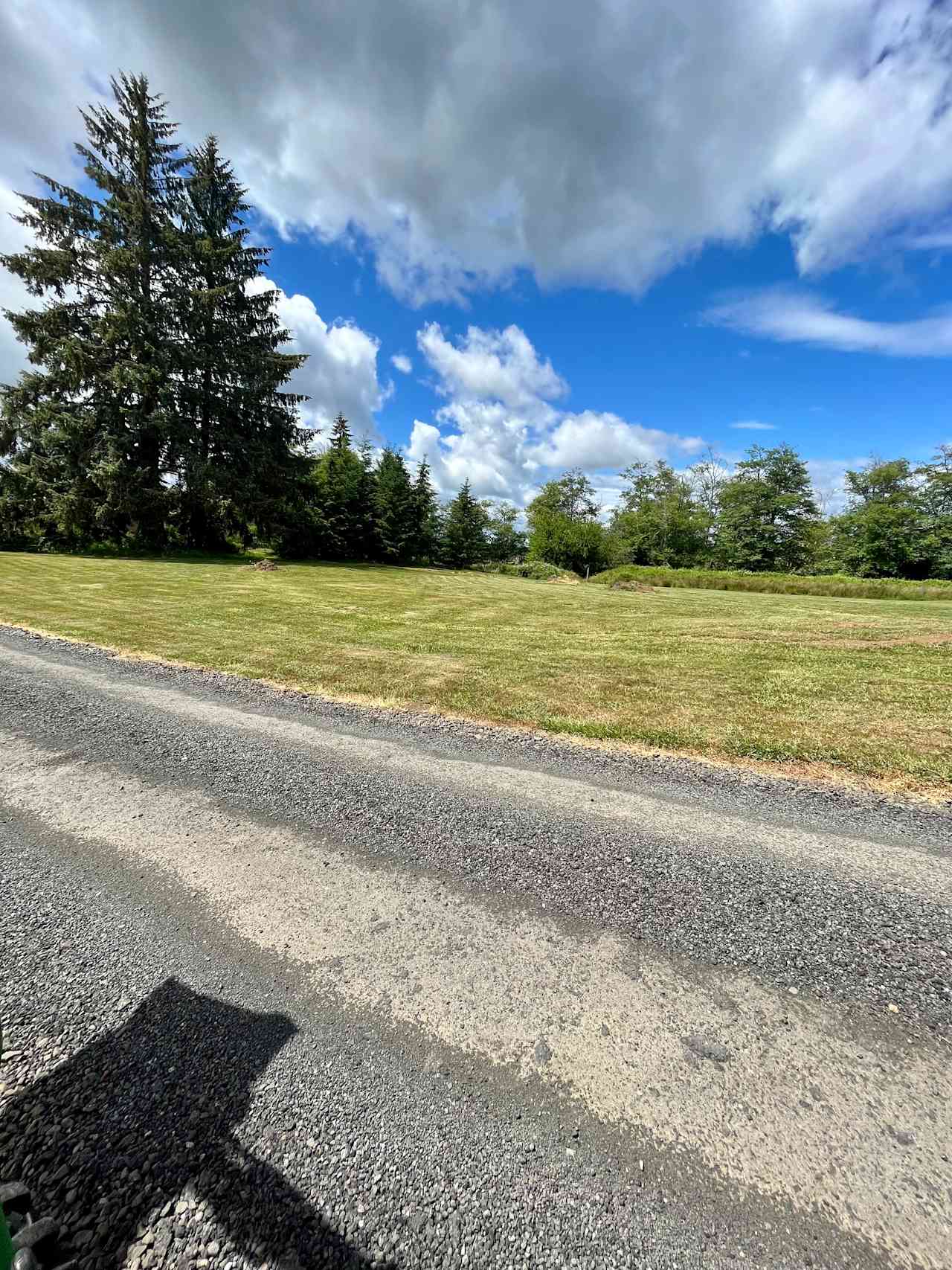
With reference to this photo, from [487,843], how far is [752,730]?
147 inches

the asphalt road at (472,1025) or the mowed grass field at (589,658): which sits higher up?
the mowed grass field at (589,658)

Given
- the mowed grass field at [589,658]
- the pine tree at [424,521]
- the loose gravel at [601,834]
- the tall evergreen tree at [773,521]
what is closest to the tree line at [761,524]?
the tall evergreen tree at [773,521]

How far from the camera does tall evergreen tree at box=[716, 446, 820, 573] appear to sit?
45.6m

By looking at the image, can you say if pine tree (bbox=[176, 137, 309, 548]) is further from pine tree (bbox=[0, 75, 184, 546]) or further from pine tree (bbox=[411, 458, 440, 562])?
pine tree (bbox=[411, 458, 440, 562])

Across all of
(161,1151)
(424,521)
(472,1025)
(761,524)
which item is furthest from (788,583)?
(161,1151)

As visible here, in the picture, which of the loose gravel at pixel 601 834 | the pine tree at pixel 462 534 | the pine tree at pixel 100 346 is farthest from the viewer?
the pine tree at pixel 462 534

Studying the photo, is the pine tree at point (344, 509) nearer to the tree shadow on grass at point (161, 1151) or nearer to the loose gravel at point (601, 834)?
the loose gravel at point (601, 834)

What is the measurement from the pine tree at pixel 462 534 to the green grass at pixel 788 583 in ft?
35.4

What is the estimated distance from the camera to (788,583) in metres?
33.7

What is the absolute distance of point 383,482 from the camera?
37.9 metres

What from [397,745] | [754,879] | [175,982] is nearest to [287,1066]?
[175,982]

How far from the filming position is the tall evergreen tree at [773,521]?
4559cm

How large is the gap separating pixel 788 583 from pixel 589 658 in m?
31.8

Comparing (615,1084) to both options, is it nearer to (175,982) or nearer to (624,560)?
(175,982)
